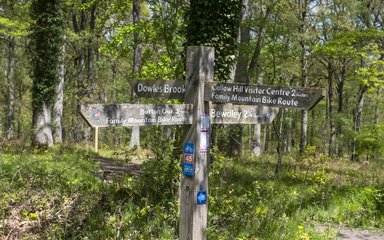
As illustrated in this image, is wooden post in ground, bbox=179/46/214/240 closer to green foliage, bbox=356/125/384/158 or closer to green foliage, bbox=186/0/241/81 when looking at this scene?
green foliage, bbox=186/0/241/81

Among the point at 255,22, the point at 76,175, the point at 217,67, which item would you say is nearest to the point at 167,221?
the point at 76,175

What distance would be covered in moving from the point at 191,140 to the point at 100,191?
121 inches

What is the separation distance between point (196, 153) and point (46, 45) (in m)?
10.7

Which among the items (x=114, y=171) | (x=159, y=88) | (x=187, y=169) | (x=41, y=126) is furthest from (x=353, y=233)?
(x=41, y=126)

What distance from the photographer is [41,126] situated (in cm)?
1299

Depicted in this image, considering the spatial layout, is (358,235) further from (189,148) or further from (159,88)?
(159,88)

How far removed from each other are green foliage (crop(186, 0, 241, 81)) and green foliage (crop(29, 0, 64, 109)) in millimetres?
6934

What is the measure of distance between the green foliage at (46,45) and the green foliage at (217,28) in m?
6.93

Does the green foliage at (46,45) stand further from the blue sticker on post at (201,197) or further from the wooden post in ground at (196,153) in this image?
the blue sticker on post at (201,197)

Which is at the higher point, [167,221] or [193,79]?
[193,79]

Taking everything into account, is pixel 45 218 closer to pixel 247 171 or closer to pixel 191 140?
pixel 191 140

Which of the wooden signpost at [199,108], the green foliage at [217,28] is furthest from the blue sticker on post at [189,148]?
the green foliage at [217,28]

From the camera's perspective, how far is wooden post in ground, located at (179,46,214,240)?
377 cm

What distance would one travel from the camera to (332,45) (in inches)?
504
